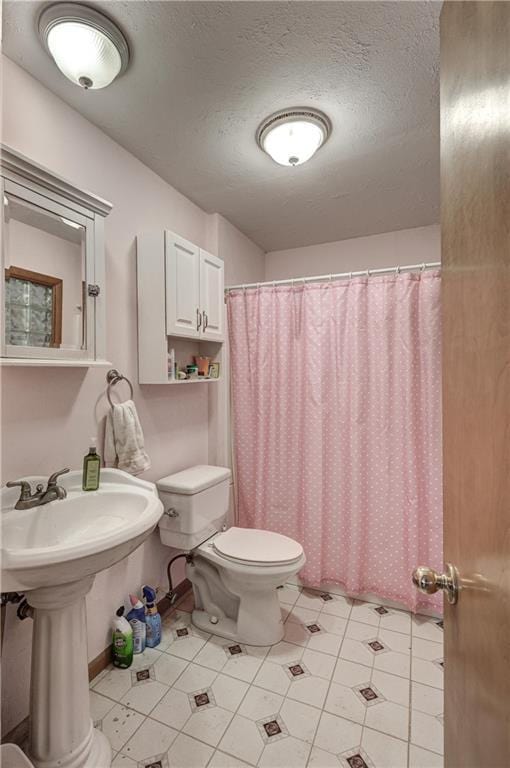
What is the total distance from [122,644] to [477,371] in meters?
1.81

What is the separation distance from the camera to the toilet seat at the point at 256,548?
1.71m

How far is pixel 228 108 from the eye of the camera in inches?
57.6

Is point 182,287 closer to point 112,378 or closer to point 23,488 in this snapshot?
point 112,378

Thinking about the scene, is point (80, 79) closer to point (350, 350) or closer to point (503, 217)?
point (503, 217)

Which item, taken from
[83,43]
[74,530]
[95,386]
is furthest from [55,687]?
[83,43]

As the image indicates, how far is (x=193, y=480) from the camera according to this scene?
75.9 inches

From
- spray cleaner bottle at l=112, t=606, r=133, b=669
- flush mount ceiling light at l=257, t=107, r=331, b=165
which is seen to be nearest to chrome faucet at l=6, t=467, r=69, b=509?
spray cleaner bottle at l=112, t=606, r=133, b=669

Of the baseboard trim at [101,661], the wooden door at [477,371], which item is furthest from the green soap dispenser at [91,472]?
the wooden door at [477,371]

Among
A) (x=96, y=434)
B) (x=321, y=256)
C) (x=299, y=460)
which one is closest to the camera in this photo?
(x=96, y=434)

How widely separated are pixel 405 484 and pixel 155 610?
4.72 feet

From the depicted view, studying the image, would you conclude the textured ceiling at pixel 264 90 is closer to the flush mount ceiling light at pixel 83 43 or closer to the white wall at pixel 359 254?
the flush mount ceiling light at pixel 83 43

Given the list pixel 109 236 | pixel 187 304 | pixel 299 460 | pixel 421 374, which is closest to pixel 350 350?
pixel 421 374

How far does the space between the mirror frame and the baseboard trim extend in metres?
1.28

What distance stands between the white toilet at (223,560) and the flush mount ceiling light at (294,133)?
1617 mm
